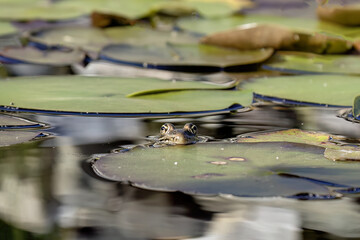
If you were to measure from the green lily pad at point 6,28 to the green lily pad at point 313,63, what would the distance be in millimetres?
2134

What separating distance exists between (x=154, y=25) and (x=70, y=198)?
13.7 feet

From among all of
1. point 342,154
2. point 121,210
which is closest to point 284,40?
point 342,154

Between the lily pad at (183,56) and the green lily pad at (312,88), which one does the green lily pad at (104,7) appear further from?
the green lily pad at (312,88)

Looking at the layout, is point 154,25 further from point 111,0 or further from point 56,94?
point 56,94

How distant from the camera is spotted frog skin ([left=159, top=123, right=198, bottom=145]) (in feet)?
8.42

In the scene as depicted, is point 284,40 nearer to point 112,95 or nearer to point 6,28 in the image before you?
point 112,95

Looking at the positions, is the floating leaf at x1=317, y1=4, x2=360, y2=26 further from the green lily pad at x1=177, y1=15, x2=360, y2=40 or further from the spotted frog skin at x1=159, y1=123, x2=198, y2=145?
the spotted frog skin at x1=159, y1=123, x2=198, y2=145

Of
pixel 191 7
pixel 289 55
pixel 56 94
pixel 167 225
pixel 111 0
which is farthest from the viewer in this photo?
pixel 111 0

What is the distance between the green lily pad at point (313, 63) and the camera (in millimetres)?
4270

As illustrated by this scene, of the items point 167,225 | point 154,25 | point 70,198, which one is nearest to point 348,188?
point 167,225

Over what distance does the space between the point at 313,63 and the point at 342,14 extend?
1307mm

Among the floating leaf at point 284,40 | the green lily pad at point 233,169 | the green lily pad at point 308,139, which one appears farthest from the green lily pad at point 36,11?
the green lily pad at point 233,169

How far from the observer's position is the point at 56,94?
10.9ft

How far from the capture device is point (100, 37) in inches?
206
